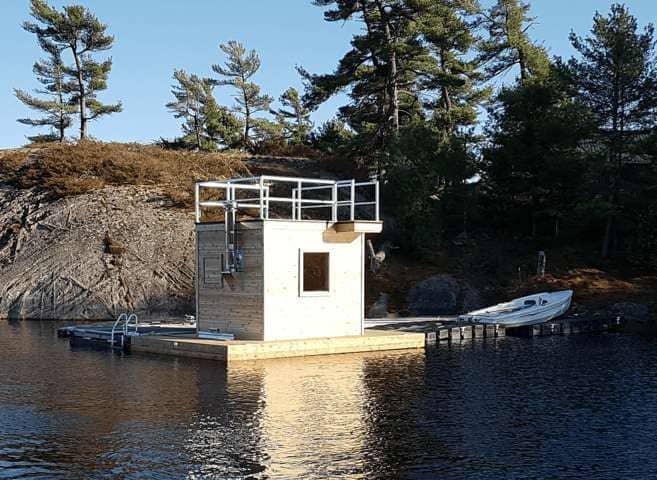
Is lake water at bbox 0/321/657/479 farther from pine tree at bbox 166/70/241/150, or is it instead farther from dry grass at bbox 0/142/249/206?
pine tree at bbox 166/70/241/150

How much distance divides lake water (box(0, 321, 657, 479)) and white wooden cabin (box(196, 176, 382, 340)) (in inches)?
70.0

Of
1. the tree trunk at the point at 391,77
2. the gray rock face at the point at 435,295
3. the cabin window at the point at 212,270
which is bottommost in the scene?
the gray rock face at the point at 435,295

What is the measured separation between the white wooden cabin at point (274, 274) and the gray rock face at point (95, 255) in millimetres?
14001

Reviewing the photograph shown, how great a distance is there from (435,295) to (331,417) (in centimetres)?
2480

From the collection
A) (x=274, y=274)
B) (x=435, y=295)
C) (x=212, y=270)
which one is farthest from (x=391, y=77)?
(x=274, y=274)

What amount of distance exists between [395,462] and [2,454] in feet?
20.9

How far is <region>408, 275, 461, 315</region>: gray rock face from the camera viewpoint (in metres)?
39.8

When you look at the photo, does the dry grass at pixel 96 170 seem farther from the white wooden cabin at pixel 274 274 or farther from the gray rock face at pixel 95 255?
the white wooden cabin at pixel 274 274

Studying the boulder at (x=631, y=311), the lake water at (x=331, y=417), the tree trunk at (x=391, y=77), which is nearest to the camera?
the lake water at (x=331, y=417)

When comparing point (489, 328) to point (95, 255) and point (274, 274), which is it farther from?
point (95, 255)

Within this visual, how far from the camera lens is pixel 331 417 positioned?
633 inches

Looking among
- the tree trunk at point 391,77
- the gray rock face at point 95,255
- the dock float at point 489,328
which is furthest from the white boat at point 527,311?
the tree trunk at point 391,77

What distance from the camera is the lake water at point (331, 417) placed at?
12773 mm

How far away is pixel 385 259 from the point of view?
4316cm
